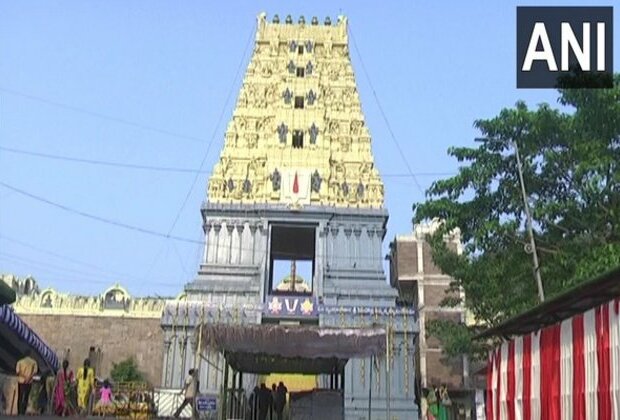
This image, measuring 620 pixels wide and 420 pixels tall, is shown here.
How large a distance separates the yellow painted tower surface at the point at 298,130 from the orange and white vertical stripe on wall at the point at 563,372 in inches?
843

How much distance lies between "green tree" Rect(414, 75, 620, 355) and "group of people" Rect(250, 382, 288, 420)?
5507 mm

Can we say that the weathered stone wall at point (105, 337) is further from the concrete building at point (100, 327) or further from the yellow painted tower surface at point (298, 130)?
the yellow painted tower surface at point (298, 130)

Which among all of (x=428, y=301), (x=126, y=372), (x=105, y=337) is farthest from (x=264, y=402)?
(x=105, y=337)

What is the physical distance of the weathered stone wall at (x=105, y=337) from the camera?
1572 inches

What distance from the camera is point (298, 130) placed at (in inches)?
1411

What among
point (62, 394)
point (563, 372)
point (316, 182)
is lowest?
point (62, 394)

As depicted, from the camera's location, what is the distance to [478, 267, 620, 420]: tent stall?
9055mm

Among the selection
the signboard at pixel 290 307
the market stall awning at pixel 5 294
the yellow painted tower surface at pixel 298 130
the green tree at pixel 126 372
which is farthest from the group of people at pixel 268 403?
the green tree at pixel 126 372

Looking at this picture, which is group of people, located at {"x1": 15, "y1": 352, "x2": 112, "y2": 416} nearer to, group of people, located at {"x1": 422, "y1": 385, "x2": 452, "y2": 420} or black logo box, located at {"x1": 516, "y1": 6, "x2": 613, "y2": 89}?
group of people, located at {"x1": 422, "y1": 385, "x2": 452, "y2": 420}

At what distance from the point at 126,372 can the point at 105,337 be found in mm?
3567

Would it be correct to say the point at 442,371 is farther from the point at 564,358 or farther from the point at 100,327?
the point at 564,358

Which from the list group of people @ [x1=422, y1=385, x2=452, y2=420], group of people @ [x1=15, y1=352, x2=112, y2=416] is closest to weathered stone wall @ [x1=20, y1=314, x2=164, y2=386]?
group of people @ [x1=422, y1=385, x2=452, y2=420]

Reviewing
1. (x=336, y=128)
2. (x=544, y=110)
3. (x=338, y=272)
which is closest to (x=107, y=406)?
(x=544, y=110)

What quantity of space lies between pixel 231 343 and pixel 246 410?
3.88 m
